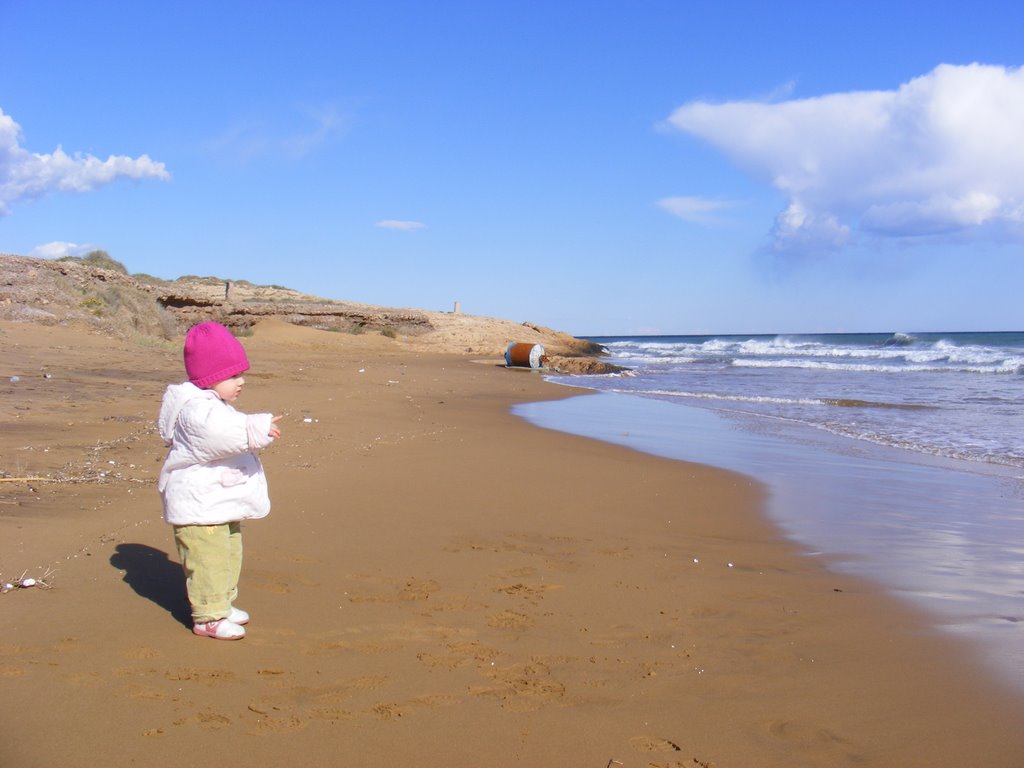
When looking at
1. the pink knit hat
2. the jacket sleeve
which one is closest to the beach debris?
the jacket sleeve

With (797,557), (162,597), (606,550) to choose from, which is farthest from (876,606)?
(162,597)

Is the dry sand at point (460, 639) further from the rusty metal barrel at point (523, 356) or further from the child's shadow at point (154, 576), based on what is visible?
the rusty metal barrel at point (523, 356)

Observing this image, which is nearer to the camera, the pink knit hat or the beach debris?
the pink knit hat

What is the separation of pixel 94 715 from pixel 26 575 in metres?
1.54

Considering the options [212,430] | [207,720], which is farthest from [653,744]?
[212,430]

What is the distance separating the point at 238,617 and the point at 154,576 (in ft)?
2.81

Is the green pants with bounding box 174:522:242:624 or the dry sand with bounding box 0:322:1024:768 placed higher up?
the green pants with bounding box 174:522:242:624

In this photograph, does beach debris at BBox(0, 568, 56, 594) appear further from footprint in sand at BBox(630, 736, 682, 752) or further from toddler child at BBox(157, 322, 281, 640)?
footprint in sand at BBox(630, 736, 682, 752)

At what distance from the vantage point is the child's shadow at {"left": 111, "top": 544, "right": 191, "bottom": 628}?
3704mm

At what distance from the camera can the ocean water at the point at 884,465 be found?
173 inches

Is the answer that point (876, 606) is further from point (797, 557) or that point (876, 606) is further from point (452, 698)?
point (452, 698)

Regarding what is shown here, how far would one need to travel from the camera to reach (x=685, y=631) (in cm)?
362

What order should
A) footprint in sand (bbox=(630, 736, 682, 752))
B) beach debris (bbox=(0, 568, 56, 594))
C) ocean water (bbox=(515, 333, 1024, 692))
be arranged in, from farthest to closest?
ocean water (bbox=(515, 333, 1024, 692)) → beach debris (bbox=(0, 568, 56, 594)) → footprint in sand (bbox=(630, 736, 682, 752))

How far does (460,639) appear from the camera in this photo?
11.2 ft
